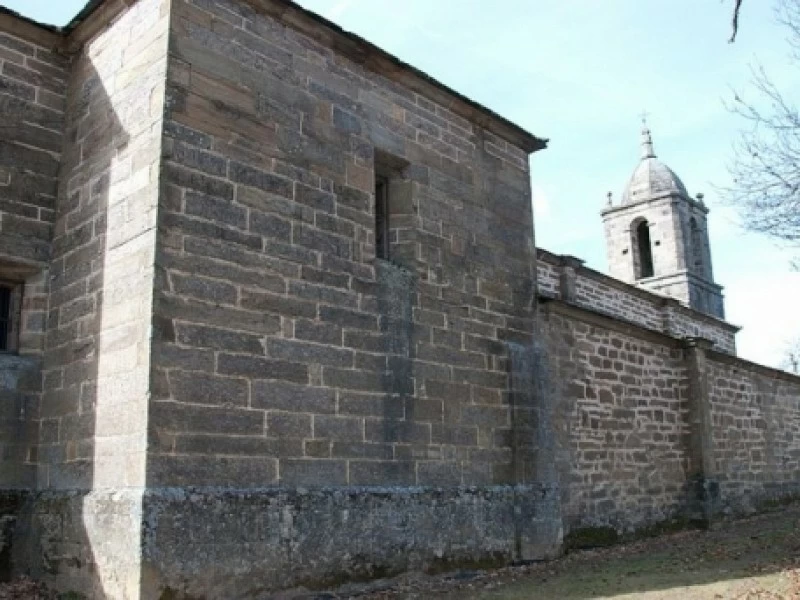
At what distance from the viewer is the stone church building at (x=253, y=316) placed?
5957 millimetres

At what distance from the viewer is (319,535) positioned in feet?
21.5

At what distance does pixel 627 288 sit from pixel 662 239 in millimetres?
9200

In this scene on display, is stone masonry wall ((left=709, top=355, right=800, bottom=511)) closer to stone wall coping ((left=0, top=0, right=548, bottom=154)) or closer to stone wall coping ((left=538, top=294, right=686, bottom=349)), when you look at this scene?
stone wall coping ((left=538, top=294, right=686, bottom=349))

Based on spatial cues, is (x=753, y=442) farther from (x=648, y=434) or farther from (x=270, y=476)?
(x=270, y=476)

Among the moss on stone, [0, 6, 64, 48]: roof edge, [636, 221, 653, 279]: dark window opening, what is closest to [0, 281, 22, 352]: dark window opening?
[0, 6, 64, 48]: roof edge

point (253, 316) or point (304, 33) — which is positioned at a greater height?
point (304, 33)

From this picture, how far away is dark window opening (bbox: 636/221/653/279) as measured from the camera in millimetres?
26797

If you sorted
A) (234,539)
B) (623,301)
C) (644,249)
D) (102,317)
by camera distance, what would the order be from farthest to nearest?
(644,249) < (623,301) < (102,317) < (234,539)

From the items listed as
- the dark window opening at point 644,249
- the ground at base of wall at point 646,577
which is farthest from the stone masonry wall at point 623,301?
the dark window opening at point 644,249

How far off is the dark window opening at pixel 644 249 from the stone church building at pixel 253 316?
18.3 metres

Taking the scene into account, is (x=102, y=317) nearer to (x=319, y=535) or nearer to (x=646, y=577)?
(x=319, y=535)

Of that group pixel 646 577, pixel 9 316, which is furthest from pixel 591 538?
pixel 9 316

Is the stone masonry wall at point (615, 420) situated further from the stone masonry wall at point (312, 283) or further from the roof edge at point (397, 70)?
the roof edge at point (397, 70)

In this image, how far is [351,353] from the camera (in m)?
7.19
